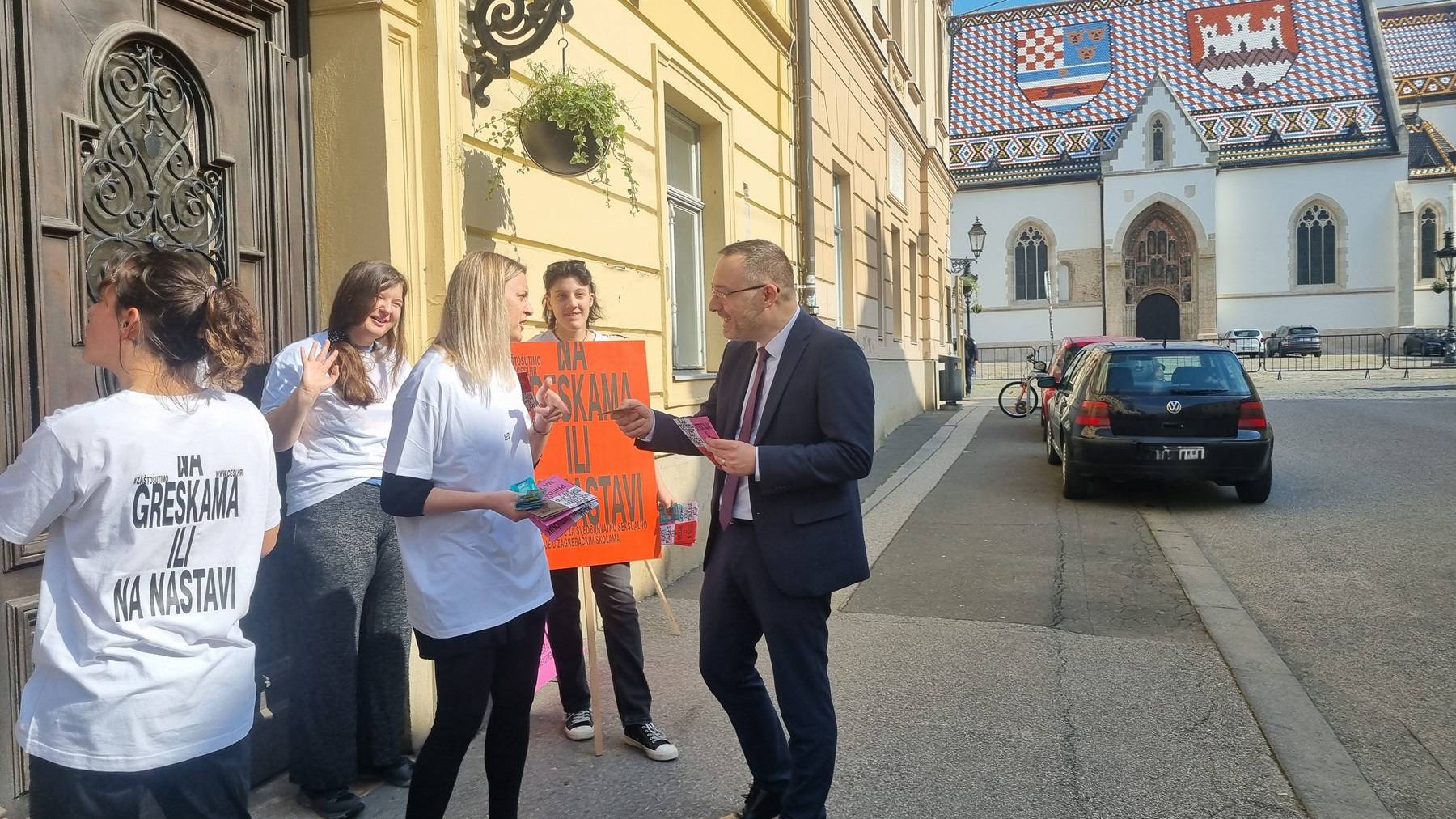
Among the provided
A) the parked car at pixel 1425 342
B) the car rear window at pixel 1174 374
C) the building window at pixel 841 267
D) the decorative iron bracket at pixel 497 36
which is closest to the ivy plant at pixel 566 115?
the decorative iron bracket at pixel 497 36

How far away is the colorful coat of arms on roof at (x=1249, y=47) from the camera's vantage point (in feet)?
184

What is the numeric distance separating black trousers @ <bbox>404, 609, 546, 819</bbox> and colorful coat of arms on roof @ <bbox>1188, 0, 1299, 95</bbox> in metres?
63.8

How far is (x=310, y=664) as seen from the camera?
135 inches

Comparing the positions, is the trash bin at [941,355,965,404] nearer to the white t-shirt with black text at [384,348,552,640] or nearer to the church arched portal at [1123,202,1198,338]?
the white t-shirt with black text at [384,348,552,640]

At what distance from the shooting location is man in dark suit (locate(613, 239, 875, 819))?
2.92 metres

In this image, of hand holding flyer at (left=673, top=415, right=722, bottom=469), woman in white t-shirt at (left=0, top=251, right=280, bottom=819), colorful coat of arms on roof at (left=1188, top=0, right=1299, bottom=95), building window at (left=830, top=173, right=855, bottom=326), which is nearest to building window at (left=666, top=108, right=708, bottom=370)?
hand holding flyer at (left=673, top=415, right=722, bottom=469)

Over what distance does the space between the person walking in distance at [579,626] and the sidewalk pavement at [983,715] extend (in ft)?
0.34

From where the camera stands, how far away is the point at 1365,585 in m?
6.46

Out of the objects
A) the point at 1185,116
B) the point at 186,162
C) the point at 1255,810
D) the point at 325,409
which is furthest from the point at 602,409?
the point at 1185,116

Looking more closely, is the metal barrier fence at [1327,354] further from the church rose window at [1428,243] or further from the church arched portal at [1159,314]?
the church arched portal at [1159,314]

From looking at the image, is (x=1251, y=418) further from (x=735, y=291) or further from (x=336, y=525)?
(x=336, y=525)

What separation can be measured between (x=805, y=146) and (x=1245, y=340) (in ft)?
154

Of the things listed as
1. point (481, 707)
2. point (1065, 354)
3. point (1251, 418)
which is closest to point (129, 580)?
point (481, 707)

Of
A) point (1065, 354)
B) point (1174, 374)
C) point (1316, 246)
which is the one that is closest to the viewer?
point (1174, 374)
